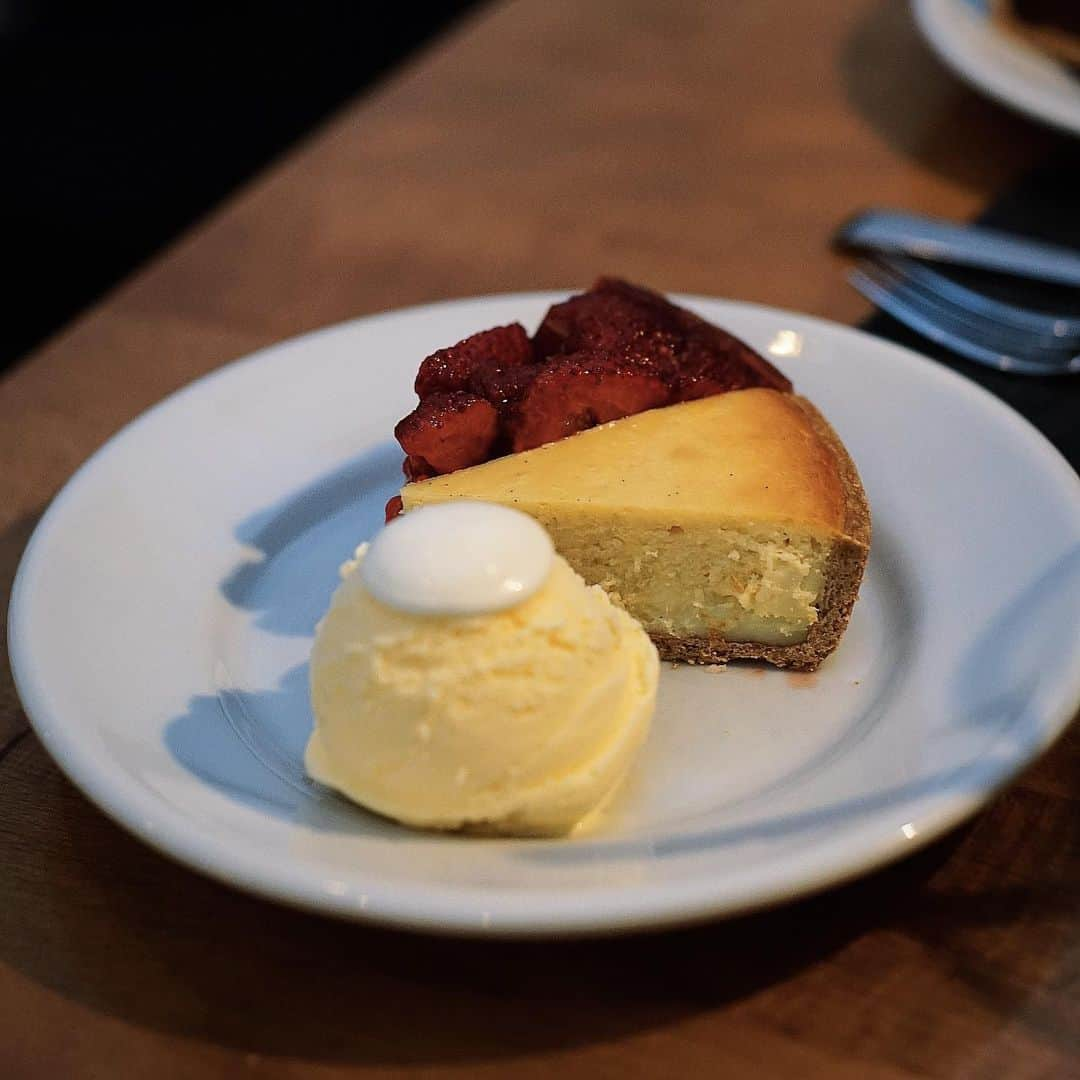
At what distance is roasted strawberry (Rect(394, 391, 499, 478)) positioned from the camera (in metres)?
1.52

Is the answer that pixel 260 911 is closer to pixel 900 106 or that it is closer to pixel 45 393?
pixel 45 393

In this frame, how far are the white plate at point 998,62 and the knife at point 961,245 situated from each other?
0.28 m

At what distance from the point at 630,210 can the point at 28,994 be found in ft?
5.86

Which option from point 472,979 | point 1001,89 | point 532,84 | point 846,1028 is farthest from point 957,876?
point 532,84

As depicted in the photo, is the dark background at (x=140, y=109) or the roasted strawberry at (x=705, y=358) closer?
the roasted strawberry at (x=705, y=358)

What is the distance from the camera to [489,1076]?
39.5 inches

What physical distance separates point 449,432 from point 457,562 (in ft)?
1.39

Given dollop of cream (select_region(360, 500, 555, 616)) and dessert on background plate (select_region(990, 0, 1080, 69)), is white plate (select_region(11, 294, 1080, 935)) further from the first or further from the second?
dessert on background plate (select_region(990, 0, 1080, 69))

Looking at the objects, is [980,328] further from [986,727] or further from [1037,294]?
[986,727]

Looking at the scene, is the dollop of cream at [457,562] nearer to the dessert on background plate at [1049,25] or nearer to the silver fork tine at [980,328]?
the silver fork tine at [980,328]

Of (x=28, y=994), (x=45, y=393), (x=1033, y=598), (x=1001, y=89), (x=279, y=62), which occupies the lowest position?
(x=279, y=62)

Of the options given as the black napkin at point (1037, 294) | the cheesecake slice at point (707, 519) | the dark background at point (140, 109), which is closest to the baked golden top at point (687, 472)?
the cheesecake slice at point (707, 519)

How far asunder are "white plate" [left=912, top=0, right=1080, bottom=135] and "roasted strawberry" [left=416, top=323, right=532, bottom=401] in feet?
4.09

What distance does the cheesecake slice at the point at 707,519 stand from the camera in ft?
4.77
